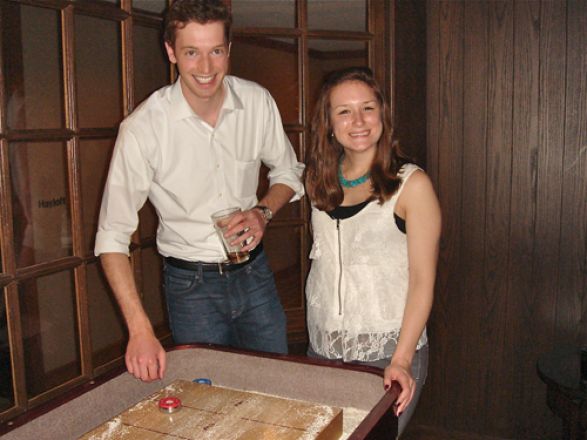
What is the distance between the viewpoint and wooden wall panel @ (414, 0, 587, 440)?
2.93 meters

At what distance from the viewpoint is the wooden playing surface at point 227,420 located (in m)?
1.20

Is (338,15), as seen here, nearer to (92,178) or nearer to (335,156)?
(335,156)

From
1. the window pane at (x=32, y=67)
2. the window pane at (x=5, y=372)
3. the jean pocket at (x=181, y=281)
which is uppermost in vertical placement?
the window pane at (x=32, y=67)

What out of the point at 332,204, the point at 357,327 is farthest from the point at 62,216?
the point at 357,327

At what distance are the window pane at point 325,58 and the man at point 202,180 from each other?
2.14 ft

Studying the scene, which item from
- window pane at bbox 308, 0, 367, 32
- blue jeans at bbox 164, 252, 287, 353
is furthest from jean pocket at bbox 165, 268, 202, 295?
window pane at bbox 308, 0, 367, 32

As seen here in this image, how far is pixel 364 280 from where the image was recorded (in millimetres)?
1828

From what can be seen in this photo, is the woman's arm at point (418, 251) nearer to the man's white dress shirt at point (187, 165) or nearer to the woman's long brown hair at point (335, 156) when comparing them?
the woman's long brown hair at point (335, 156)

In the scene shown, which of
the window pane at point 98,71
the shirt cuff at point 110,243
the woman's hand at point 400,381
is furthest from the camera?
the window pane at point 98,71

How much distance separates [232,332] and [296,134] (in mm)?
1021

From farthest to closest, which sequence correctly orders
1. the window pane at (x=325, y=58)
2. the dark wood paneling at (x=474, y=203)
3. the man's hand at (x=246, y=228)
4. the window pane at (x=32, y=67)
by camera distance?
the dark wood paneling at (x=474, y=203) < the window pane at (x=325, y=58) < the window pane at (x=32, y=67) < the man's hand at (x=246, y=228)

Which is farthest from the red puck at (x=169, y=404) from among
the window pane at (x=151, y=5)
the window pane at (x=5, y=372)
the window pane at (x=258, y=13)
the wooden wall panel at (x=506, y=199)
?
the wooden wall panel at (x=506, y=199)

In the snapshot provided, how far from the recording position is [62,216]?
212cm

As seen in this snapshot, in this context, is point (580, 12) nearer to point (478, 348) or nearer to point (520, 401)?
point (478, 348)
